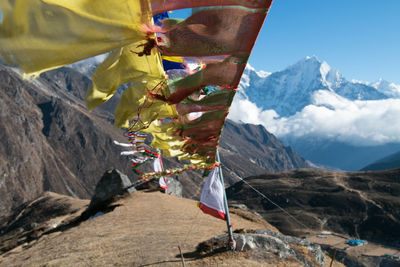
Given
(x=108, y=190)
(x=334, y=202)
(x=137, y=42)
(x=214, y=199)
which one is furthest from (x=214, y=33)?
(x=334, y=202)

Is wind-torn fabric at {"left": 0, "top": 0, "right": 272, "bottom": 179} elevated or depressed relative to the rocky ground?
elevated

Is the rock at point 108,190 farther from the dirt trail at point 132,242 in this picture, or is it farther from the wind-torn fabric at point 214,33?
the wind-torn fabric at point 214,33

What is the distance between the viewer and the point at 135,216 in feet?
50.9

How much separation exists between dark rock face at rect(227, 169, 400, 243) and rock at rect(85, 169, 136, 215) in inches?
1976

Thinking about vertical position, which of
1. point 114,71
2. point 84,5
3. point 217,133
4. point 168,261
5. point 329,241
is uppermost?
point 84,5

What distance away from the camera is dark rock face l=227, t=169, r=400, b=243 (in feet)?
213

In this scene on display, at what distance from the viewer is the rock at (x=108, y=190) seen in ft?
69.7

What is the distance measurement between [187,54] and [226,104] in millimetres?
1941

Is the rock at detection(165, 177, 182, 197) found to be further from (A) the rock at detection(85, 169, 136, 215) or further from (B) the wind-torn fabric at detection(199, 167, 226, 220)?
(B) the wind-torn fabric at detection(199, 167, 226, 220)

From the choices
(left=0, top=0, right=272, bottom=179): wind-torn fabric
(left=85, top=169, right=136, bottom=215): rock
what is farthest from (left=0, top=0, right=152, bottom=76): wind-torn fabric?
(left=85, top=169, right=136, bottom=215): rock

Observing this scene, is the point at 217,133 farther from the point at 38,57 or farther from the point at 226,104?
the point at 38,57

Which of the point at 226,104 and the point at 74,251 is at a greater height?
the point at 226,104

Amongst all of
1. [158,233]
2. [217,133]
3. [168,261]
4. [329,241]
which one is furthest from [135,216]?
[329,241]

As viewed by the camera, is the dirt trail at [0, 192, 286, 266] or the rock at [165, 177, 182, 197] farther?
the rock at [165, 177, 182, 197]
